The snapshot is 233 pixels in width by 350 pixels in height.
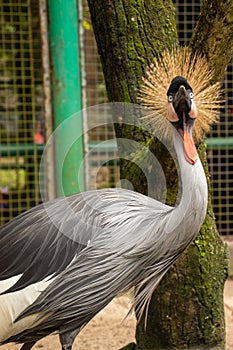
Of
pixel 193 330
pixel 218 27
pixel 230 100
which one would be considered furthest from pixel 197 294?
pixel 230 100

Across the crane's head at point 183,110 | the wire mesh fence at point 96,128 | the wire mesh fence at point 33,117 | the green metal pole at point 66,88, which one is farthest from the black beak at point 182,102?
the wire mesh fence at point 33,117

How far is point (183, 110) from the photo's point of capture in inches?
78.4

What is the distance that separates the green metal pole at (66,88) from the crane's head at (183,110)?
71.0 inches

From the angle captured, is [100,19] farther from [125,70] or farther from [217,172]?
[217,172]

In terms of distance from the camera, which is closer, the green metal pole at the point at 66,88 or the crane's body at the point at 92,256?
the crane's body at the point at 92,256

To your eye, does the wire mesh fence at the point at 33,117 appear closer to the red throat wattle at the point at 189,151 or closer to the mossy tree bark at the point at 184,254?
the mossy tree bark at the point at 184,254

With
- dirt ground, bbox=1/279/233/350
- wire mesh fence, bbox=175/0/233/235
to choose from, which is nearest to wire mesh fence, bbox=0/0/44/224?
wire mesh fence, bbox=175/0/233/235

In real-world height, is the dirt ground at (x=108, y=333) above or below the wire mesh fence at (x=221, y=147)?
below

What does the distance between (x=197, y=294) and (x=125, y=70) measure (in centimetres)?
91

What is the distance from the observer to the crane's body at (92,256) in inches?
79.0

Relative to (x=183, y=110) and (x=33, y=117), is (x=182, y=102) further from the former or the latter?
(x=33, y=117)

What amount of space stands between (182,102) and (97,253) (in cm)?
51

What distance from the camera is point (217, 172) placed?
185 inches

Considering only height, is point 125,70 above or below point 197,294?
above
